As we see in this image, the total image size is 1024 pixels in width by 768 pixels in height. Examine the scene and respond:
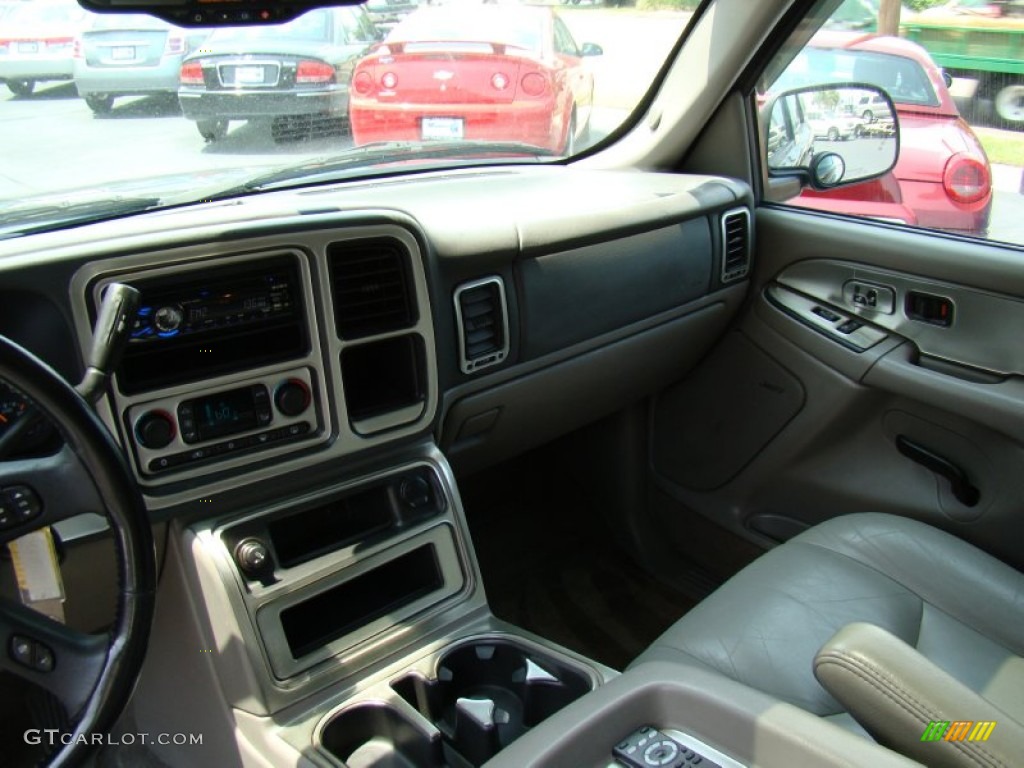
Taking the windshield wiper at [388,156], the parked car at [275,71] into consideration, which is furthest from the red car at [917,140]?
the parked car at [275,71]

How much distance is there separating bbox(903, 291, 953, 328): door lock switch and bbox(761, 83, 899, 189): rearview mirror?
1.34 ft

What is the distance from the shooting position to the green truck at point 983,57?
90.2 inches

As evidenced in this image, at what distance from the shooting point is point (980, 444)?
239 cm

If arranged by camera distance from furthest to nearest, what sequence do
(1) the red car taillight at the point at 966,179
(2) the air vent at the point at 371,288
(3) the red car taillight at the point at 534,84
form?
(3) the red car taillight at the point at 534,84
(1) the red car taillight at the point at 966,179
(2) the air vent at the point at 371,288

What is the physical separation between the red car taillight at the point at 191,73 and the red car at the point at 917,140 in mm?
1623

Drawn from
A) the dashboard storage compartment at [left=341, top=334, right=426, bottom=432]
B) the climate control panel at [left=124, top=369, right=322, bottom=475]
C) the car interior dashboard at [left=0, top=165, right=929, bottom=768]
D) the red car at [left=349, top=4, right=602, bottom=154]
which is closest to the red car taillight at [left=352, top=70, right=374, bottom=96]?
the red car at [left=349, top=4, right=602, bottom=154]

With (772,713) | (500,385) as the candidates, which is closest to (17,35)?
(500,385)

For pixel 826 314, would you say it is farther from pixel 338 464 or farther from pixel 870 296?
pixel 338 464

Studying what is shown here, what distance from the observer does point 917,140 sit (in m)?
2.59

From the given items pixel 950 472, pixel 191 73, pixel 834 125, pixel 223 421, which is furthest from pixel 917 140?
pixel 223 421

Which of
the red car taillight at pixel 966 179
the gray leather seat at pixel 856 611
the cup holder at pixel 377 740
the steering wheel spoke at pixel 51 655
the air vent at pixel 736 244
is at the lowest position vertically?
the cup holder at pixel 377 740

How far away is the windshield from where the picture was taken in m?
1.89

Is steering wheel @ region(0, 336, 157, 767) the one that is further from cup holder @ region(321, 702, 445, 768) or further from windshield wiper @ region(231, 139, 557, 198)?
windshield wiper @ region(231, 139, 557, 198)

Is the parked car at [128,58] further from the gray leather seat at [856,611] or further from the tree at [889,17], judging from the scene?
the tree at [889,17]
